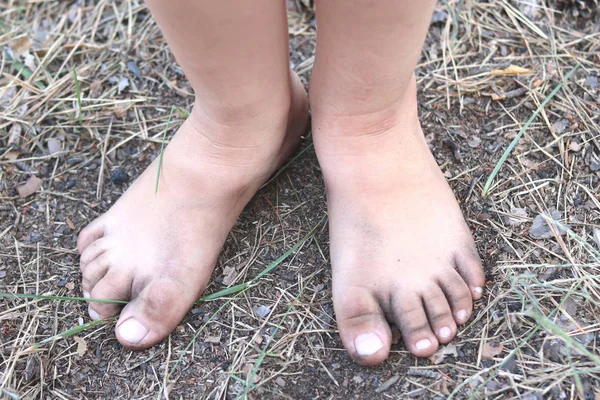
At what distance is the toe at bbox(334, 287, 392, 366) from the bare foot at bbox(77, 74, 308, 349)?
0.93 feet

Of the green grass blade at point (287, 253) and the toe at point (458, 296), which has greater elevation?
the green grass blade at point (287, 253)

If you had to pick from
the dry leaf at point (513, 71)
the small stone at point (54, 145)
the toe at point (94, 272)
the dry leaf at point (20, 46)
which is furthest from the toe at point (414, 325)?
the dry leaf at point (20, 46)

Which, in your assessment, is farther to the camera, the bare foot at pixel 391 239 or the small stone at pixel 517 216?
the small stone at pixel 517 216

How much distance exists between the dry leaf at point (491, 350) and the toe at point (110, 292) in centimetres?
65

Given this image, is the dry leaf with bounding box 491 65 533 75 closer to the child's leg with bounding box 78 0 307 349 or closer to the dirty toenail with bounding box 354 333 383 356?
the child's leg with bounding box 78 0 307 349

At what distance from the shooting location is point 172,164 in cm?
112

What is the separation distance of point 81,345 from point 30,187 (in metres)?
0.45

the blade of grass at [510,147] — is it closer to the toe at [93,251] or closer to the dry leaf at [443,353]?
the dry leaf at [443,353]

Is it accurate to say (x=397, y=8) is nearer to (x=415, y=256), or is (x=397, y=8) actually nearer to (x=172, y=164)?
(x=415, y=256)

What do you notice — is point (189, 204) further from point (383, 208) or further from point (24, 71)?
point (24, 71)

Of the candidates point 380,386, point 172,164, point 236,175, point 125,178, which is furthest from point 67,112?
point 380,386

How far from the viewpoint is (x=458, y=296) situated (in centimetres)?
99

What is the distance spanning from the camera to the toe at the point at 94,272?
109 centimetres

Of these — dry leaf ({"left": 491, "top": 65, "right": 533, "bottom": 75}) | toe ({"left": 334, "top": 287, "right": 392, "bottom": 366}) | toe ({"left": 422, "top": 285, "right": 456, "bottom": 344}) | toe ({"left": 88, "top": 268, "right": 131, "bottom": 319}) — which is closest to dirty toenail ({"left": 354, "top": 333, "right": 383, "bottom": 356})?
toe ({"left": 334, "top": 287, "right": 392, "bottom": 366})
